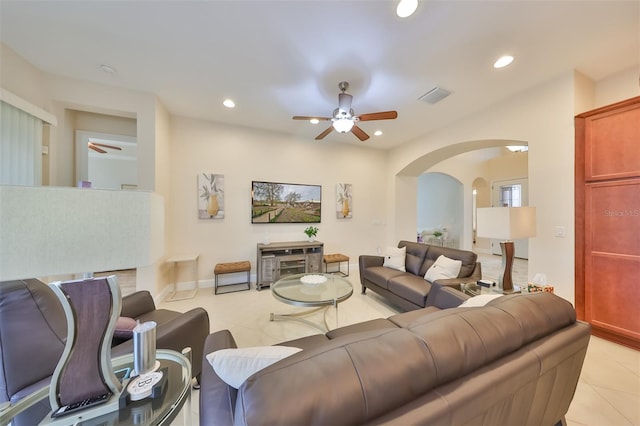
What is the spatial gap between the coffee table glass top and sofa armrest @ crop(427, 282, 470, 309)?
0.83 meters

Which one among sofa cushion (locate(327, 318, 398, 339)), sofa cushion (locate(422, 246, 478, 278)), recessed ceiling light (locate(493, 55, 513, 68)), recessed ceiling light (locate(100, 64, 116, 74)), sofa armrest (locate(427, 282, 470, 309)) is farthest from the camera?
sofa cushion (locate(422, 246, 478, 278))

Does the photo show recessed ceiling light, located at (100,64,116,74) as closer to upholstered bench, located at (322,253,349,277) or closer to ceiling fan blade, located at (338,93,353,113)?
ceiling fan blade, located at (338,93,353,113)

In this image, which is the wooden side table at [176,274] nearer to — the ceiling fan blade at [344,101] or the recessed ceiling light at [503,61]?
the ceiling fan blade at [344,101]

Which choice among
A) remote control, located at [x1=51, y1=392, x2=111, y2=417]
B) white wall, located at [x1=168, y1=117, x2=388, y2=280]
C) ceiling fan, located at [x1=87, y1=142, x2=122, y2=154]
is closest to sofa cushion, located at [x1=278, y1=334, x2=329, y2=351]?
remote control, located at [x1=51, y1=392, x2=111, y2=417]

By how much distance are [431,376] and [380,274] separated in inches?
97.9

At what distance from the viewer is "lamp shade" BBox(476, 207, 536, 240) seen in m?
2.17

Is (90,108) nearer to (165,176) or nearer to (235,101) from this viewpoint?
(165,176)

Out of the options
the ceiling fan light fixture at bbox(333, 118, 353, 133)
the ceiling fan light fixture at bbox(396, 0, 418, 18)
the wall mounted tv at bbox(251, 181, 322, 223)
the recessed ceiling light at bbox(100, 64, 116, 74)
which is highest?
the recessed ceiling light at bbox(100, 64, 116, 74)

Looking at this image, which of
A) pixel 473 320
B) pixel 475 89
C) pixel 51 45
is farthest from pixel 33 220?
pixel 475 89

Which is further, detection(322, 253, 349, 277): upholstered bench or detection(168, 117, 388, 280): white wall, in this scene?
detection(322, 253, 349, 277): upholstered bench

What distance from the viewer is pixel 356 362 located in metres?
0.67

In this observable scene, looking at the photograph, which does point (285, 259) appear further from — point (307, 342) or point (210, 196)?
point (307, 342)

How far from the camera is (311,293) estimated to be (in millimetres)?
2393

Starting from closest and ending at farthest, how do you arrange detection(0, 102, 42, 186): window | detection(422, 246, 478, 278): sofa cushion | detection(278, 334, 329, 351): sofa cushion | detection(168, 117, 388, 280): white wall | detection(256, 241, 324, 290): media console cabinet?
detection(278, 334, 329, 351): sofa cushion
detection(0, 102, 42, 186): window
detection(422, 246, 478, 278): sofa cushion
detection(168, 117, 388, 280): white wall
detection(256, 241, 324, 290): media console cabinet
